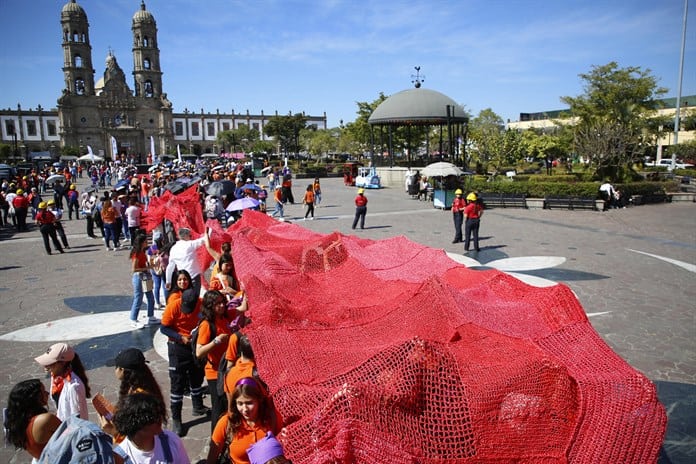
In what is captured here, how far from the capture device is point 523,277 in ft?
34.9

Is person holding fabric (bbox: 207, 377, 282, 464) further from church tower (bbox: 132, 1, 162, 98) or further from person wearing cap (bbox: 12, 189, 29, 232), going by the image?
church tower (bbox: 132, 1, 162, 98)


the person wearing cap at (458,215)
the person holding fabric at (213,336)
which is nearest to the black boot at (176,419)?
the person holding fabric at (213,336)

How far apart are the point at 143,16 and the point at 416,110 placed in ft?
248

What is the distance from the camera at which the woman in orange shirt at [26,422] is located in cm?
320

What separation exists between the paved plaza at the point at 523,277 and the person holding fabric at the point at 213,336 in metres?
0.70

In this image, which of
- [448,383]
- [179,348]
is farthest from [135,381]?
[448,383]

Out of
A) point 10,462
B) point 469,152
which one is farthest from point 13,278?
point 469,152

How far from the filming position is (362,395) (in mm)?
3143

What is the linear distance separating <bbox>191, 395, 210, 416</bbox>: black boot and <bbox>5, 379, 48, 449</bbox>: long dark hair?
7.67 ft

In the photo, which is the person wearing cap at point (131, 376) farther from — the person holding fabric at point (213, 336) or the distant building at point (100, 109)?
the distant building at point (100, 109)

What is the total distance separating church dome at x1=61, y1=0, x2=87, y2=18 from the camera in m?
82.1

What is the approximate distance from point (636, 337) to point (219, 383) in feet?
20.6

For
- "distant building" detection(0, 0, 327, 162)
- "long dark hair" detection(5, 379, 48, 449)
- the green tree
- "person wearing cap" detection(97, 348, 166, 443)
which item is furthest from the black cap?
"distant building" detection(0, 0, 327, 162)

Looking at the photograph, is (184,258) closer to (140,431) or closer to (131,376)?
(131,376)
